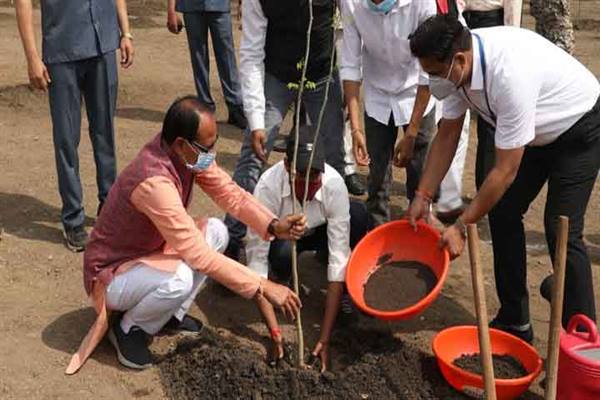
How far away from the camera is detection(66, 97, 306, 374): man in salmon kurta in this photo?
3.70m

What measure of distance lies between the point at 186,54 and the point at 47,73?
18.6 ft

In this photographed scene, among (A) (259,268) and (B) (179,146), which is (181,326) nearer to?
(A) (259,268)

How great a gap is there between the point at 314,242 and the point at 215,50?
3299 millimetres

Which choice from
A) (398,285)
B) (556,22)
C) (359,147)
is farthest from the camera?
(556,22)

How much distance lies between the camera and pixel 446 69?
344 centimetres

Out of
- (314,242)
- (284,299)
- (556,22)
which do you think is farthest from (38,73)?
(556,22)

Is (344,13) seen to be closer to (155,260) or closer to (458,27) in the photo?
(458,27)

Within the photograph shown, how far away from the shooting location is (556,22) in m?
6.76

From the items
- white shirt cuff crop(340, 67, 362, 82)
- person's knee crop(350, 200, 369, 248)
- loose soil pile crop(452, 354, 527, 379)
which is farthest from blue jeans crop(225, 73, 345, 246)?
loose soil pile crop(452, 354, 527, 379)

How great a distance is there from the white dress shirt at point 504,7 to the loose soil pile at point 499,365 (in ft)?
7.27

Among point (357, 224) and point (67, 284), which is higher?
point (357, 224)

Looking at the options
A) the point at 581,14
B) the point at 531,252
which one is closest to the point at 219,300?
the point at 531,252

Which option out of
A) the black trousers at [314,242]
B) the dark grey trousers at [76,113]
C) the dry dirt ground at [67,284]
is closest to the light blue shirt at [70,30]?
the dark grey trousers at [76,113]

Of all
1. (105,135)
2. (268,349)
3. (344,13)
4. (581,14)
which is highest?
(344,13)
